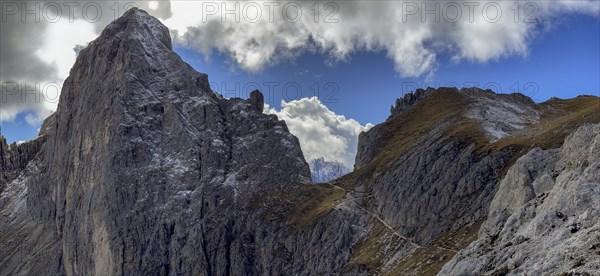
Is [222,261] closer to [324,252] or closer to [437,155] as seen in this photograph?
[324,252]

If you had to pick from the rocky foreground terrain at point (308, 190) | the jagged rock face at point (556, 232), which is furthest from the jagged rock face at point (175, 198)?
the jagged rock face at point (556, 232)

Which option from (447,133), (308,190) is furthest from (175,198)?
(447,133)

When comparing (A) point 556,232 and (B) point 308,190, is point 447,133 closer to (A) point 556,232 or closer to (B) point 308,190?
(B) point 308,190

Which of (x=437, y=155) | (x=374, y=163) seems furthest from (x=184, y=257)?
(x=437, y=155)

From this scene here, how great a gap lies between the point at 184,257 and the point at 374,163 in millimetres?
58193

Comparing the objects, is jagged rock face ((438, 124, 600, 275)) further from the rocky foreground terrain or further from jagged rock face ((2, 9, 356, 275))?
jagged rock face ((2, 9, 356, 275))

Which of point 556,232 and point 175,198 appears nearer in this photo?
point 556,232

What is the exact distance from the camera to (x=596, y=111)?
109 m

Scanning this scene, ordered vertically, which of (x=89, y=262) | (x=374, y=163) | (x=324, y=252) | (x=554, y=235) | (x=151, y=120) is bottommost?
(x=554, y=235)

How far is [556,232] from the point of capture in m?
52.0

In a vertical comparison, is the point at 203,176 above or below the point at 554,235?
above

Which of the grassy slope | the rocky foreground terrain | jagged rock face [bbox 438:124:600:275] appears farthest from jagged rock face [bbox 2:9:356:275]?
jagged rock face [bbox 438:124:600:275]

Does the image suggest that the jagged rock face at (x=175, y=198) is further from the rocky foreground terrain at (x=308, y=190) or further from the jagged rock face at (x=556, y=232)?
the jagged rock face at (x=556, y=232)

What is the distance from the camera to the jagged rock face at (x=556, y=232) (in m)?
46.1
